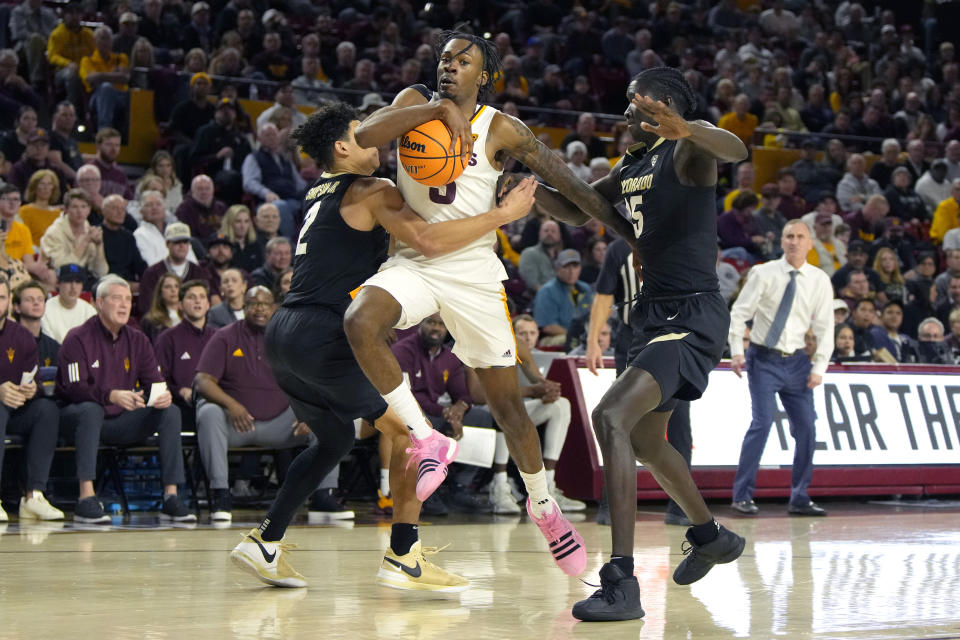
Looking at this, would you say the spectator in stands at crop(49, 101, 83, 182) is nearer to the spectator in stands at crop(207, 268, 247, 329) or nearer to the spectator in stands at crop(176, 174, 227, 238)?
the spectator in stands at crop(176, 174, 227, 238)

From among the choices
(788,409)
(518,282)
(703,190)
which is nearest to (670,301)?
(703,190)

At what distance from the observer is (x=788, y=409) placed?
9297 mm

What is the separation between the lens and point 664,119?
457 centimetres

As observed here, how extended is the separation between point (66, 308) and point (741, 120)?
1097 cm

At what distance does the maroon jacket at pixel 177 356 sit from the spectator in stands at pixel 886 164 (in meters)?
11.6

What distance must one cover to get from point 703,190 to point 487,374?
117cm

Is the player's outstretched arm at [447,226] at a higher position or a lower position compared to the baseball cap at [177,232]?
higher

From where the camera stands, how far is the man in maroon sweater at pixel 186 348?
909cm

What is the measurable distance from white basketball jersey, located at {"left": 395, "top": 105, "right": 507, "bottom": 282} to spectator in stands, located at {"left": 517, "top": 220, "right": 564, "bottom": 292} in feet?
23.8

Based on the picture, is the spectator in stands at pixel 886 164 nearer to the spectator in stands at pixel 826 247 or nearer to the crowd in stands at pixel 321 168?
the crowd in stands at pixel 321 168

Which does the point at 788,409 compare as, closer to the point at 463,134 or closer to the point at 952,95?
the point at 463,134

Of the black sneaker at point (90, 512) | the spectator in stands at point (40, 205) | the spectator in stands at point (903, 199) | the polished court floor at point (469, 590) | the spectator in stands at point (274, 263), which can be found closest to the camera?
the polished court floor at point (469, 590)

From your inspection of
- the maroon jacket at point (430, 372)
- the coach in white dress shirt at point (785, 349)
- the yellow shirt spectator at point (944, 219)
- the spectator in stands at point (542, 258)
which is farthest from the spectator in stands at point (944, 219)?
the maroon jacket at point (430, 372)

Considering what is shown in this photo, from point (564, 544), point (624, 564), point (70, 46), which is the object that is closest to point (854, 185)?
point (70, 46)
